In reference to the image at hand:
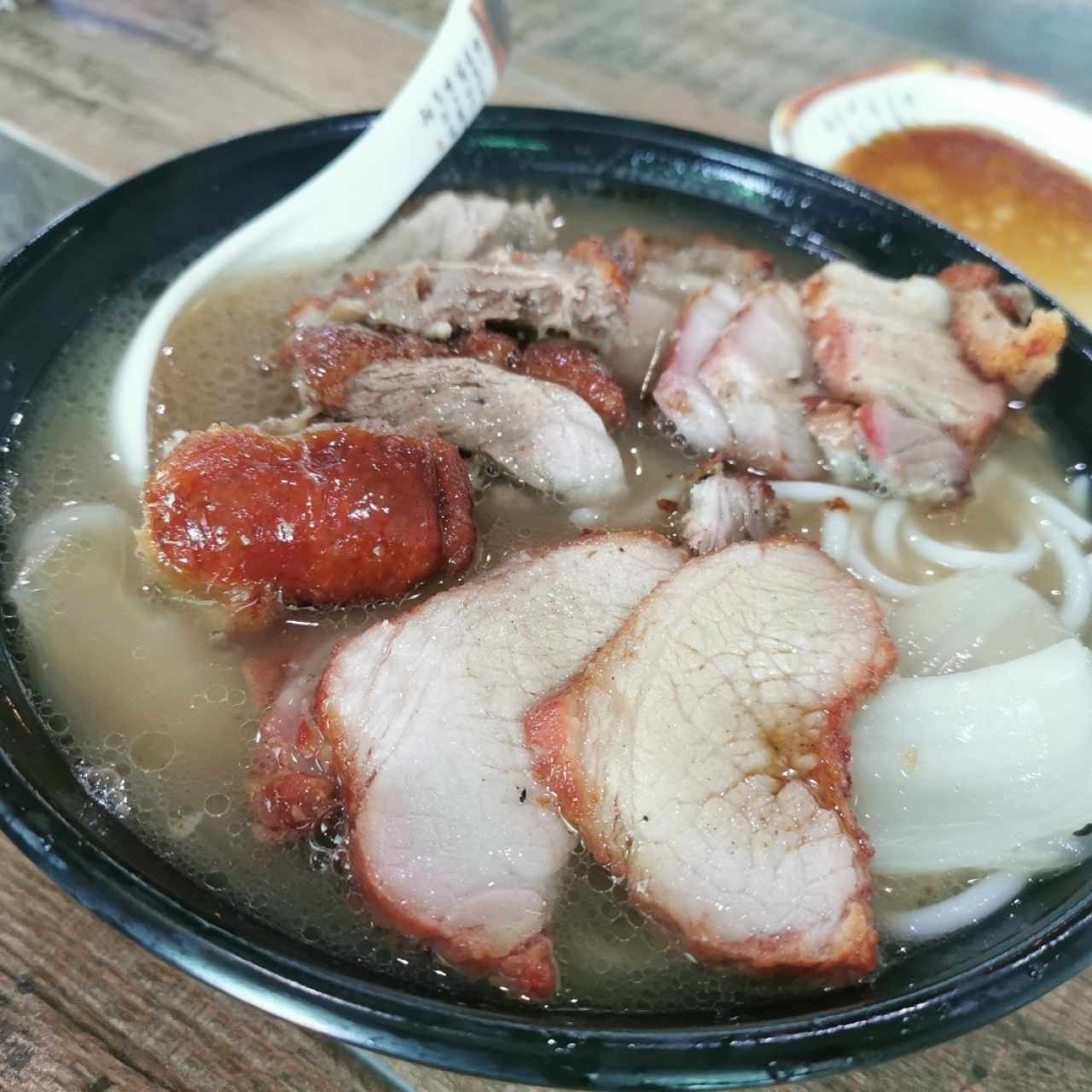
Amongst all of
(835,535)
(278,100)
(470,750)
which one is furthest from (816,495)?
(278,100)

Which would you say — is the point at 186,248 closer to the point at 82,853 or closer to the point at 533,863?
the point at 82,853

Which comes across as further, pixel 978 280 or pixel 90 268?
pixel 978 280

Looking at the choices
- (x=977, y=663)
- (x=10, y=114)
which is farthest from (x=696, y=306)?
(x=10, y=114)

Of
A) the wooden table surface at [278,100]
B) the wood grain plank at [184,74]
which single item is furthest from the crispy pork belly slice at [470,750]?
the wood grain plank at [184,74]

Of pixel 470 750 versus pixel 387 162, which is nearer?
pixel 470 750

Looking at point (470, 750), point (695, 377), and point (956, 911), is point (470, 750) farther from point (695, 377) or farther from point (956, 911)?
point (695, 377)

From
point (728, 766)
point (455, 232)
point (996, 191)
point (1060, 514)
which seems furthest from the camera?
point (996, 191)

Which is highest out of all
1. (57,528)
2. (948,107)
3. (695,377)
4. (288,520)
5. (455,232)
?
(948,107)
